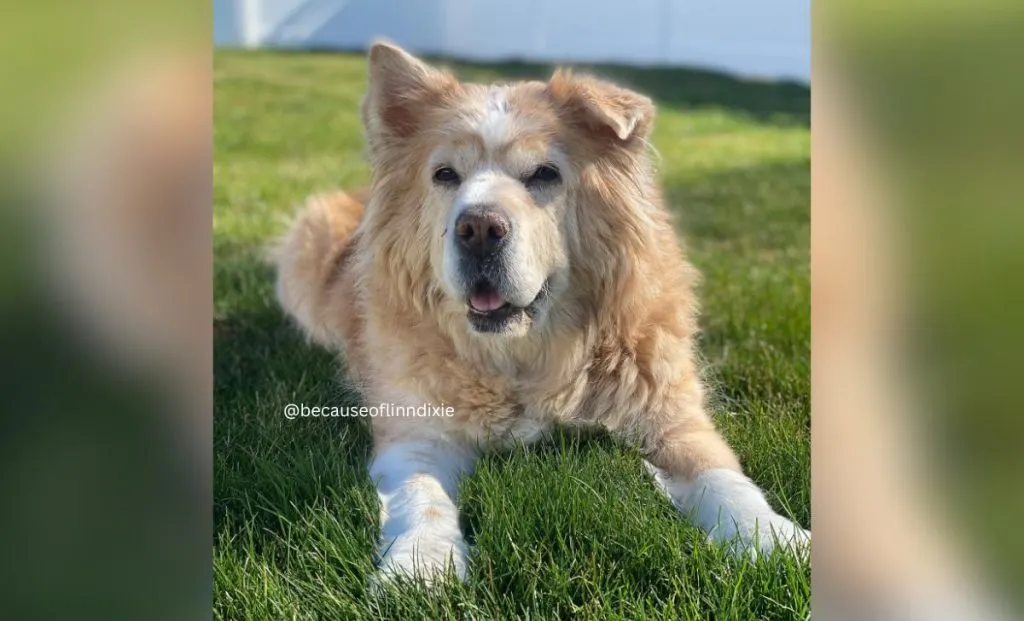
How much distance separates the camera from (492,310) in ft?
7.33

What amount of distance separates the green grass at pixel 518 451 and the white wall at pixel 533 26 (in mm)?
79

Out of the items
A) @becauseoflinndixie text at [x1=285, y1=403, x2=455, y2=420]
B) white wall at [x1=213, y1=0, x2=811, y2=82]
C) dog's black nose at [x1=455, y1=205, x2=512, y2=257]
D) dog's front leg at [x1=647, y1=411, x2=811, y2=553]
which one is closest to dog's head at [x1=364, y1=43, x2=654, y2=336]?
dog's black nose at [x1=455, y1=205, x2=512, y2=257]

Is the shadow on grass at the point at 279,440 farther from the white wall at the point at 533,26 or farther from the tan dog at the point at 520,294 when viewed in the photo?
Answer: the white wall at the point at 533,26

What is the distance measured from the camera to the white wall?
98.3 inches

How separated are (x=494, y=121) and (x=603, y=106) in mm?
298

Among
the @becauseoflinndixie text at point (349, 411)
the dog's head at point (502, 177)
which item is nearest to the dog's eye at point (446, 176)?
the dog's head at point (502, 177)

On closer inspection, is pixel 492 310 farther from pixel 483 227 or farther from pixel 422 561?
pixel 422 561

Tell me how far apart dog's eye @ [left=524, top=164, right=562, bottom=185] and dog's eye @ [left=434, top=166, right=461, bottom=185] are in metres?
0.20

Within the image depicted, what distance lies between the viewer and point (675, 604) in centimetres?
199
